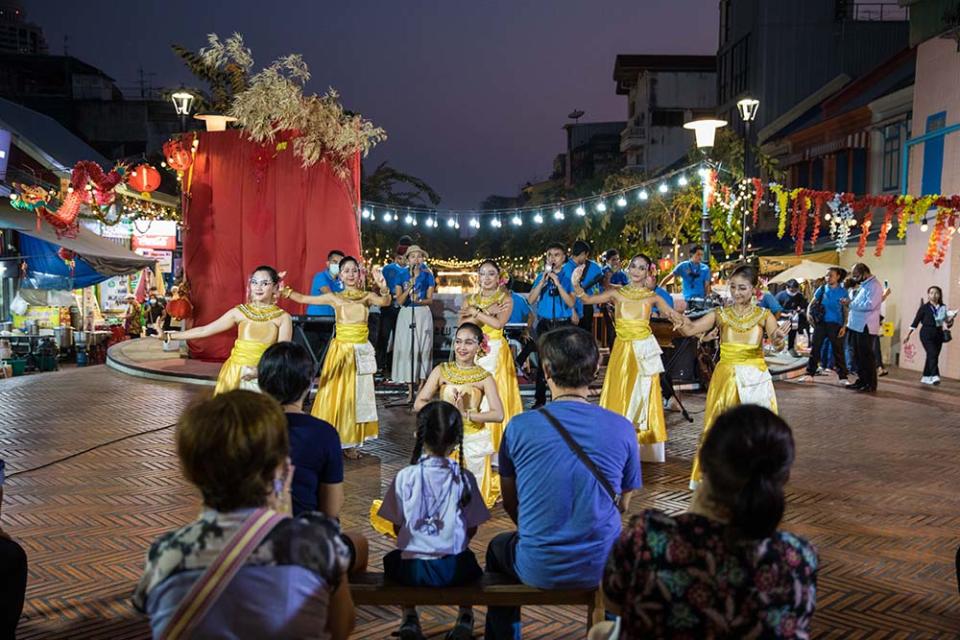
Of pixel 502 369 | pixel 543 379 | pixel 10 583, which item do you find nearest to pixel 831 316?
pixel 543 379

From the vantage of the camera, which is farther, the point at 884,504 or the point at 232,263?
the point at 232,263

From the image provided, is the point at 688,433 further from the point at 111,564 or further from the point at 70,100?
the point at 70,100

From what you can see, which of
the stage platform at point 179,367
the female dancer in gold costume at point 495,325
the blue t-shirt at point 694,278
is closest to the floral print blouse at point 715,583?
the female dancer in gold costume at point 495,325

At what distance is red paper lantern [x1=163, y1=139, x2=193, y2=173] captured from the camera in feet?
41.7

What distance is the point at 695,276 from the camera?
11695mm

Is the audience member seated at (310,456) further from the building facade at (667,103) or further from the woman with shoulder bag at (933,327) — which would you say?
the building facade at (667,103)

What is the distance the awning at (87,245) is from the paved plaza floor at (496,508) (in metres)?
6.76

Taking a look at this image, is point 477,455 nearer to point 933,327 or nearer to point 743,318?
point 743,318

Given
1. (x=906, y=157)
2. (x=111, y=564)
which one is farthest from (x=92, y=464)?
(x=906, y=157)

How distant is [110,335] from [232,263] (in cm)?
741

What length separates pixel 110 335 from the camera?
18797 millimetres


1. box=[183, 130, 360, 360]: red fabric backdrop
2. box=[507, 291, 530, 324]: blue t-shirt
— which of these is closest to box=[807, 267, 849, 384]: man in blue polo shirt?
box=[507, 291, 530, 324]: blue t-shirt

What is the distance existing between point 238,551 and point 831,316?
42.7 ft

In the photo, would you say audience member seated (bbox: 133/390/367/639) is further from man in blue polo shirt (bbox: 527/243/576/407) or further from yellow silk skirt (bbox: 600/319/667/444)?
man in blue polo shirt (bbox: 527/243/576/407)
